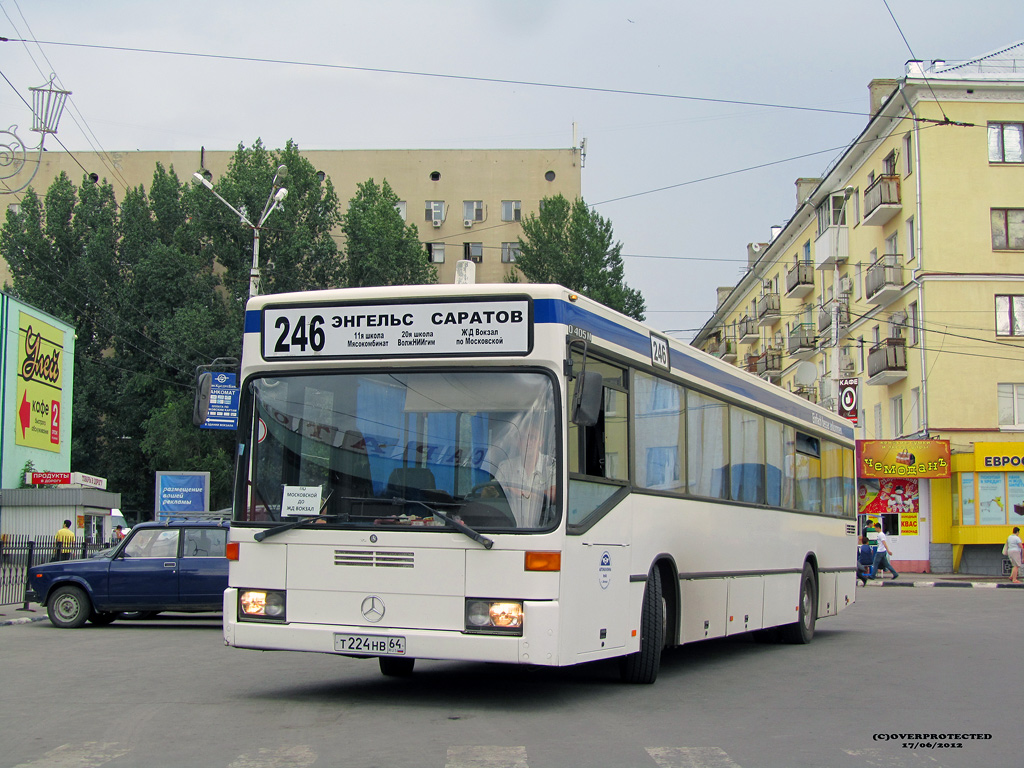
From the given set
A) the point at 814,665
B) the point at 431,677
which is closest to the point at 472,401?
the point at 431,677

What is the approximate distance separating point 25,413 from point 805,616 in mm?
31235

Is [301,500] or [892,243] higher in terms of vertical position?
[892,243]

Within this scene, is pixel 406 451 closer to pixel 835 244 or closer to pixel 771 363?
pixel 835 244

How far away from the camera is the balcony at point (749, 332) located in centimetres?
6394

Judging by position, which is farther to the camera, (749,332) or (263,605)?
(749,332)

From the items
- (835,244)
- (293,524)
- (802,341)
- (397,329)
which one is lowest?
(293,524)

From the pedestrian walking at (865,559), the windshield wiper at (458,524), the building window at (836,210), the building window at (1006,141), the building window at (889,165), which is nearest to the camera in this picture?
the windshield wiper at (458,524)

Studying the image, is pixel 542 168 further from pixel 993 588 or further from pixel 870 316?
pixel 993 588

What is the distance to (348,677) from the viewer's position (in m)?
10.8

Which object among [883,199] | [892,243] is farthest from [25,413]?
[892,243]

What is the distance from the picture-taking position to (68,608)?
17531 mm

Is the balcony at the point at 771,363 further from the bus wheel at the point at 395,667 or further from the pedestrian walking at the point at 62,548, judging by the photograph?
the bus wheel at the point at 395,667

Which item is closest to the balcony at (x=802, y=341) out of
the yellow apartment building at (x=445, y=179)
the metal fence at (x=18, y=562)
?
the yellow apartment building at (x=445, y=179)

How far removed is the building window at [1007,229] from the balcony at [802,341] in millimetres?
13416
